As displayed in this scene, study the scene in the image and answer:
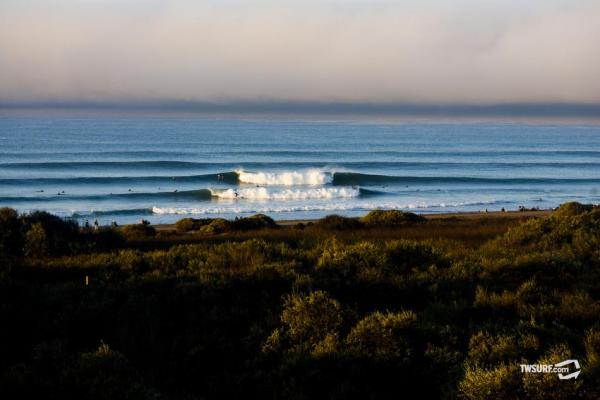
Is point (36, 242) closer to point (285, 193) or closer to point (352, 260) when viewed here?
point (352, 260)

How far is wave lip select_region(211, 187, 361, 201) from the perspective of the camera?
124 feet

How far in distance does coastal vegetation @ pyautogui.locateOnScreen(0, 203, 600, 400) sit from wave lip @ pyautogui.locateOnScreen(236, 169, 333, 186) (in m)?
34.7

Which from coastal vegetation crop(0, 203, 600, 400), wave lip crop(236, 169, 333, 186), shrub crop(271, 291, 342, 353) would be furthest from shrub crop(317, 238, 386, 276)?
wave lip crop(236, 169, 333, 186)

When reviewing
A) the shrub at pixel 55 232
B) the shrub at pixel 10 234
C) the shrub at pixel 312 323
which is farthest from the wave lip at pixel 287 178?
the shrub at pixel 312 323

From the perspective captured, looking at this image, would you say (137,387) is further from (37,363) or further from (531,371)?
(531,371)

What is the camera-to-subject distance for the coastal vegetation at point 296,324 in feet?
16.5

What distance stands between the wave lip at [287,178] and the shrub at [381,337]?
124 feet

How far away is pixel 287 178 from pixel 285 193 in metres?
5.90

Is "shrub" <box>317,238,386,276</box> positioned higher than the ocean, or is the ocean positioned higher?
"shrub" <box>317,238,386,276</box>

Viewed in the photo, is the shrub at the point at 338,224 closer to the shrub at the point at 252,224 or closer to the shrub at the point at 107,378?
the shrub at the point at 252,224

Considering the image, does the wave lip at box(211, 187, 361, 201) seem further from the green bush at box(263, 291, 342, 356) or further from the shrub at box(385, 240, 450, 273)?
the green bush at box(263, 291, 342, 356)

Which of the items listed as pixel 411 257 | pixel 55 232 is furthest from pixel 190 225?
pixel 411 257

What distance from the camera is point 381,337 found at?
5621 millimetres

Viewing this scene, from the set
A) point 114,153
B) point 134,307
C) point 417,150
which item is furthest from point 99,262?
point 417,150
